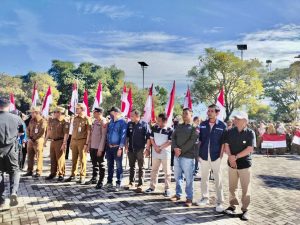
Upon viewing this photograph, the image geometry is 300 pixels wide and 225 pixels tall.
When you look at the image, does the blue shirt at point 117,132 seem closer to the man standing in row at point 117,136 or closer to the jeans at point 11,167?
the man standing in row at point 117,136

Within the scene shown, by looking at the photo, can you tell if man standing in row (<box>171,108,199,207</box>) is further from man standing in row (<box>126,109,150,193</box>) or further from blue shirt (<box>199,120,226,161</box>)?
man standing in row (<box>126,109,150,193</box>)

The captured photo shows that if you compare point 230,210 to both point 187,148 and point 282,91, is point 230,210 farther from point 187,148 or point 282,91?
point 282,91

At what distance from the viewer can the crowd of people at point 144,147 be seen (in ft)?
19.6

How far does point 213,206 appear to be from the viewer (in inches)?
256

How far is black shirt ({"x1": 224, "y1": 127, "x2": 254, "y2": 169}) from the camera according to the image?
584cm

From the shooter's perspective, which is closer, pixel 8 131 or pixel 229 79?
pixel 8 131

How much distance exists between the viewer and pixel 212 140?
626 cm

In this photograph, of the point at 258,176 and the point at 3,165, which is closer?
the point at 3,165

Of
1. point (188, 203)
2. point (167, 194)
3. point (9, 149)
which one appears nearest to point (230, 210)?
point (188, 203)

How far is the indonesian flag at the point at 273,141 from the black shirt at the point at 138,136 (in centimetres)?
1149

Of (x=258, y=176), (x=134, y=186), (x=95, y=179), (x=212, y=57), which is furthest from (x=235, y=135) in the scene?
(x=212, y=57)

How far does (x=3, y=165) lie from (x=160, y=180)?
14.3 ft

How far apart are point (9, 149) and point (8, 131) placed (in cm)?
36

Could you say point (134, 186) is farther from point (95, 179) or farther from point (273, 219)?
point (273, 219)
